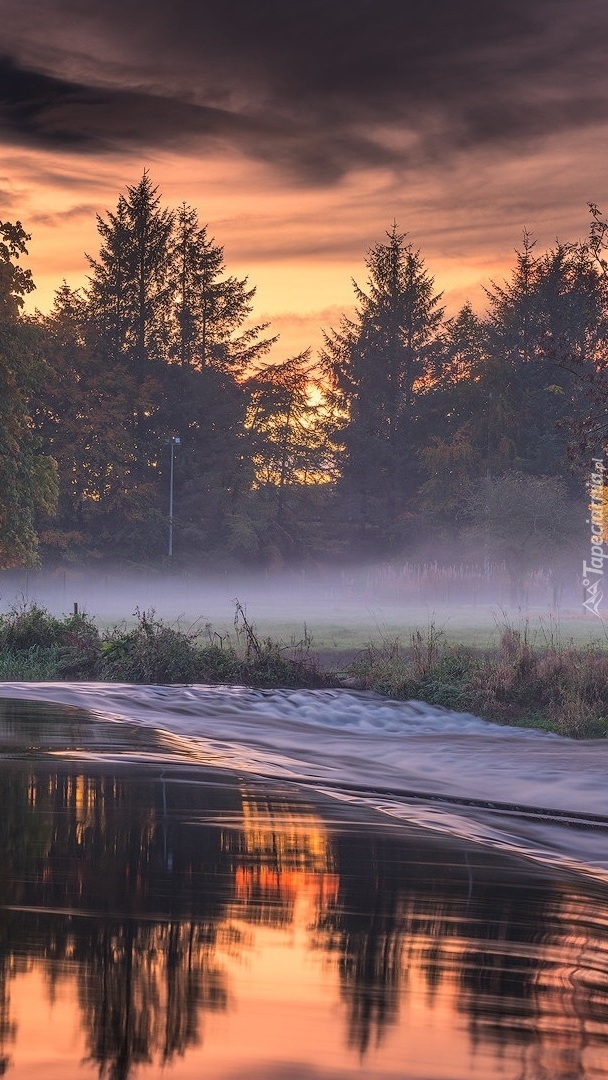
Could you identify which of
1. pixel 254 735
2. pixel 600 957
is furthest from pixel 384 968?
pixel 254 735

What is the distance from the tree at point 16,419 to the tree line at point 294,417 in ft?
74.1

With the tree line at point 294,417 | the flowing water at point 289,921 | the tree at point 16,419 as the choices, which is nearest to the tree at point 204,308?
the tree line at point 294,417

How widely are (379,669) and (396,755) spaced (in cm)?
663

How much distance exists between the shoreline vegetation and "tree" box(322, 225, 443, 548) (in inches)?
2636

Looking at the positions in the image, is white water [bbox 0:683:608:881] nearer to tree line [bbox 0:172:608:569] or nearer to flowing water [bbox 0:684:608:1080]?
flowing water [bbox 0:684:608:1080]

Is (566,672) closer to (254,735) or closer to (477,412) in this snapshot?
(254,735)

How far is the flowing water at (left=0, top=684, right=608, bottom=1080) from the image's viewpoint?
14.3ft

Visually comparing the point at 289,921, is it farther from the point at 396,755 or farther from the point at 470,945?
the point at 396,755

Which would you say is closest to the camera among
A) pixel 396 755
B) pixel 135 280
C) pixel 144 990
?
pixel 144 990

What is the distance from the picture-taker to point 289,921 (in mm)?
6070

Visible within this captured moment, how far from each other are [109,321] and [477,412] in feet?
76.0

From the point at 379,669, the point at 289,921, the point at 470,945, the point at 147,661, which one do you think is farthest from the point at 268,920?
the point at 147,661

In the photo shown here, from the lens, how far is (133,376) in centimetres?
8069

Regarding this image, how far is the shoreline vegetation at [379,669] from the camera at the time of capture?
1936 cm
